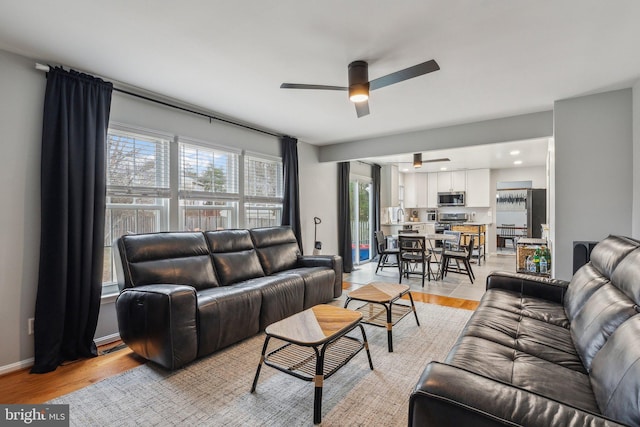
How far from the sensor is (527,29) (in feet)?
6.72

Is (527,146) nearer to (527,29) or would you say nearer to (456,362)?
(527,29)

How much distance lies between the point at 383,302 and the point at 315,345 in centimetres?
106

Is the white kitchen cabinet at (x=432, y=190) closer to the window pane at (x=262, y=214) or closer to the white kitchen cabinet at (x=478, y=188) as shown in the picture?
the white kitchen cabinet at (x=478, y=188)

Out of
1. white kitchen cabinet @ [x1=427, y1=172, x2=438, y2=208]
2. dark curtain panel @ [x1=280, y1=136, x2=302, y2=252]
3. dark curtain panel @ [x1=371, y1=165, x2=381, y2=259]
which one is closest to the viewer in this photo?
dark curtain panel @ [x1=280, y1=136, x2=302, y2=252]

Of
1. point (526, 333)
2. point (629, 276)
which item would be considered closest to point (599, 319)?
point (629, 276)

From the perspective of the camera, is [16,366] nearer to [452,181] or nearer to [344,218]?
[344,218]

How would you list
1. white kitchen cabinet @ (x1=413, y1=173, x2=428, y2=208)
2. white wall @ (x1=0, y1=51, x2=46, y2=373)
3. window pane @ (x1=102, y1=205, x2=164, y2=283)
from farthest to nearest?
white kitchen cabinet @ (x1=413, y1=173, x2=428, y2=208) < window pane @ (x1=102, y1=205, x2=164, y2=283) < white wall @ (x1=0, y1=51, x2=46, y2=373)

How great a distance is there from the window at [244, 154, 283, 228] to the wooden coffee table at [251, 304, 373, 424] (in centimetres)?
236

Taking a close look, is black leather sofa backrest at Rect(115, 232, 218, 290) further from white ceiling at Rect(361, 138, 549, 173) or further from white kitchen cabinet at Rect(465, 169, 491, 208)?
white kitchen cabinet at Rect(465, 169, 491, 208)

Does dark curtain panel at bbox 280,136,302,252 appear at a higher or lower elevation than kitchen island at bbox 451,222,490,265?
higher

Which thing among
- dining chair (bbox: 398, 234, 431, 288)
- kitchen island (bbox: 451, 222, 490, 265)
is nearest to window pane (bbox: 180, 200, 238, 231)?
dining chair (bbox: 398, 234, 431, 288)

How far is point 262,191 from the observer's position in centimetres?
462

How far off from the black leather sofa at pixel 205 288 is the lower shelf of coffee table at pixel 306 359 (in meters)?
0.63

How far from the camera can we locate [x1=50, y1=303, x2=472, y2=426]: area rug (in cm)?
179
